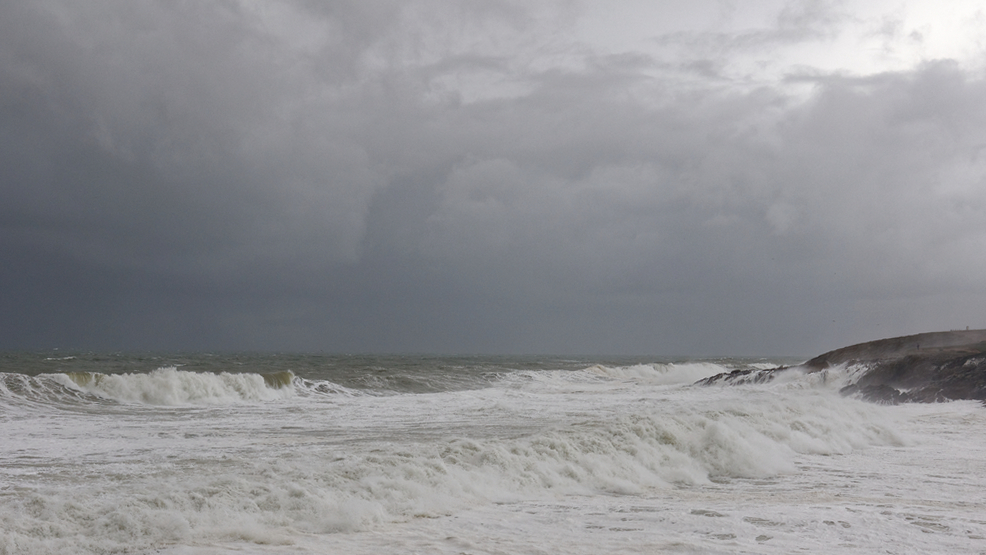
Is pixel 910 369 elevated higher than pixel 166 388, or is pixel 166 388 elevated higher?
pixel 910 369

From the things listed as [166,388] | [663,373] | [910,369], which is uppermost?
[910,369]

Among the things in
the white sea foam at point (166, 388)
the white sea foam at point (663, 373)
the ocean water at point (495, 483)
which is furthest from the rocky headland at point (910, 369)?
the white sea foam at point (166, 388)

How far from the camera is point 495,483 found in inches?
400

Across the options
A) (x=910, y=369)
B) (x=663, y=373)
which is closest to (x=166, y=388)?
(x=910, y=369)

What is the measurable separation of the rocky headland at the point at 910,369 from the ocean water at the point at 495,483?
7.08m

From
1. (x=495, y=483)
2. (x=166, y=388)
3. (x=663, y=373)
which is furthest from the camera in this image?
(x=663, y=373)

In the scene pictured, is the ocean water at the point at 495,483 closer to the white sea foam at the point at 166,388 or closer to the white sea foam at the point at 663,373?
the white sea foam at the point at 166,388

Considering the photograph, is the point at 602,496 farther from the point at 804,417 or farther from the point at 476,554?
the point at 804,417

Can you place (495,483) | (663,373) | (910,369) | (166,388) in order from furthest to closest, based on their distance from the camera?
1. (663,373)
2. (910,369)
3. (166,388)
4. (495,483)

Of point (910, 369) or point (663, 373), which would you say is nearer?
point (910, 369)

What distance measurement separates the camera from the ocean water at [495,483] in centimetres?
726

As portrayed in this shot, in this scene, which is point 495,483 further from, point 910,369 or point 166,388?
point 910,369

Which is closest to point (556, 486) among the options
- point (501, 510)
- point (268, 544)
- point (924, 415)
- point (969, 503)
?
point (501, 510)

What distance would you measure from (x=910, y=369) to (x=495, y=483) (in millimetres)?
27942
